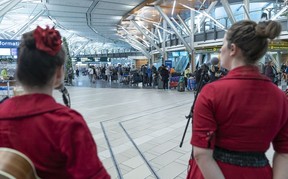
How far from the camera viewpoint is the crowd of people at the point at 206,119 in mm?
1008

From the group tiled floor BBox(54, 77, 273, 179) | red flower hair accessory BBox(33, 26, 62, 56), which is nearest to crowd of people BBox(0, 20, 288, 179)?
red flower hair accessory BBox(33, 26, 62, 56)

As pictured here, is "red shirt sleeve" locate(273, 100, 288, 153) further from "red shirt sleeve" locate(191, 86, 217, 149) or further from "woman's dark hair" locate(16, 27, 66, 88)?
"woman's dark hair" locate(16, 27, 66, 88)

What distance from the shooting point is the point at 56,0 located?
16.8 metres

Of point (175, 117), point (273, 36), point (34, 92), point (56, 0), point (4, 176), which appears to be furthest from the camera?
point (56, 0)

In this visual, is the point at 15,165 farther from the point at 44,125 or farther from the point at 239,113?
the point at 239,113

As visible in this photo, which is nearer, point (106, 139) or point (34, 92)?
point (34, 92)

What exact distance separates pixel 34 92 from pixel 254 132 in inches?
40.4

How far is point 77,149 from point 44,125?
160mm

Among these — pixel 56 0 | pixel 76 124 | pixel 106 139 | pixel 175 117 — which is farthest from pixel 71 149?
pixel 56 0

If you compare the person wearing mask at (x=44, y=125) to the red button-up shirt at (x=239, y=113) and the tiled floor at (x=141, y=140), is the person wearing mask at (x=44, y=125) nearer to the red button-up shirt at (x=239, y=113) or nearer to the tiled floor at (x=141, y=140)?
the red button-up shirt at (x=239, y=113)

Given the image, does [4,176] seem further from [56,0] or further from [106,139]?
[56,0]

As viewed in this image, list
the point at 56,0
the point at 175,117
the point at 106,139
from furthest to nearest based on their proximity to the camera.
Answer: the point at 56,0 < the point at 175,117 < the point at 106,139

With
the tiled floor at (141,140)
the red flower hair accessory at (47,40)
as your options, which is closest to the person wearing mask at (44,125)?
the red flower hair accessory at (47,40)

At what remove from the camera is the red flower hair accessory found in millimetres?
1042
